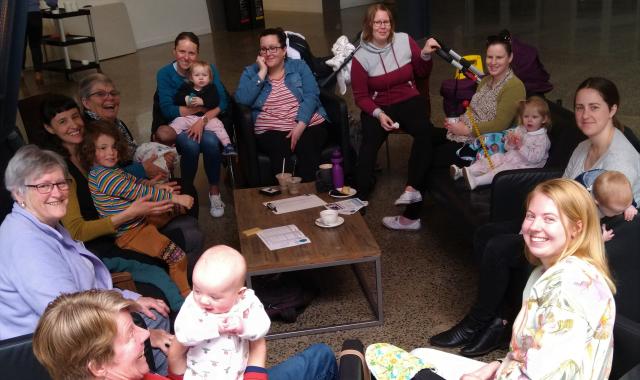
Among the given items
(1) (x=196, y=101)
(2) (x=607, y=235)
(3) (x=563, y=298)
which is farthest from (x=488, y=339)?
(1) (x=196, y=101)

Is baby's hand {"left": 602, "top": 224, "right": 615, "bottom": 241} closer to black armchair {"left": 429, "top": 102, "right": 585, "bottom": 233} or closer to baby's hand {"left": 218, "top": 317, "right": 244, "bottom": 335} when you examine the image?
black armchair {"left": 429, "top": 102, "right": 585, "bottom": 233}

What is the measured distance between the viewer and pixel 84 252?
2.45 metres

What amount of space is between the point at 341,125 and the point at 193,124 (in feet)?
3.52

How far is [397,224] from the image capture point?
4.21 metres

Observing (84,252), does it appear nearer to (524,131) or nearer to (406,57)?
(524,131)

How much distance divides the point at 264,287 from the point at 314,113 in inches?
62.0

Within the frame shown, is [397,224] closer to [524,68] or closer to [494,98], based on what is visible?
[494,98]

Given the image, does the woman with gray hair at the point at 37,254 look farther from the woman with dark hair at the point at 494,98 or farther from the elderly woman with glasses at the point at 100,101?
the woman with dark hair at the point at 494,98

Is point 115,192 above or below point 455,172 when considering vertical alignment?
above

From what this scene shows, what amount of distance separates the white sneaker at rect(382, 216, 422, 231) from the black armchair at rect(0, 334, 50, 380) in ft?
8.53

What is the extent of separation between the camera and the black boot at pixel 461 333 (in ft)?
9.70

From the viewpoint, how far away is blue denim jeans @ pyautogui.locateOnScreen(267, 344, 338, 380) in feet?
6.80

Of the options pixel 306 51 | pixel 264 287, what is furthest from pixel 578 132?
pixel 306 51

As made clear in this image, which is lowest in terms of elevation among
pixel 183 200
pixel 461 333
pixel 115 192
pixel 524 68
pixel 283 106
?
pixel 461 333
